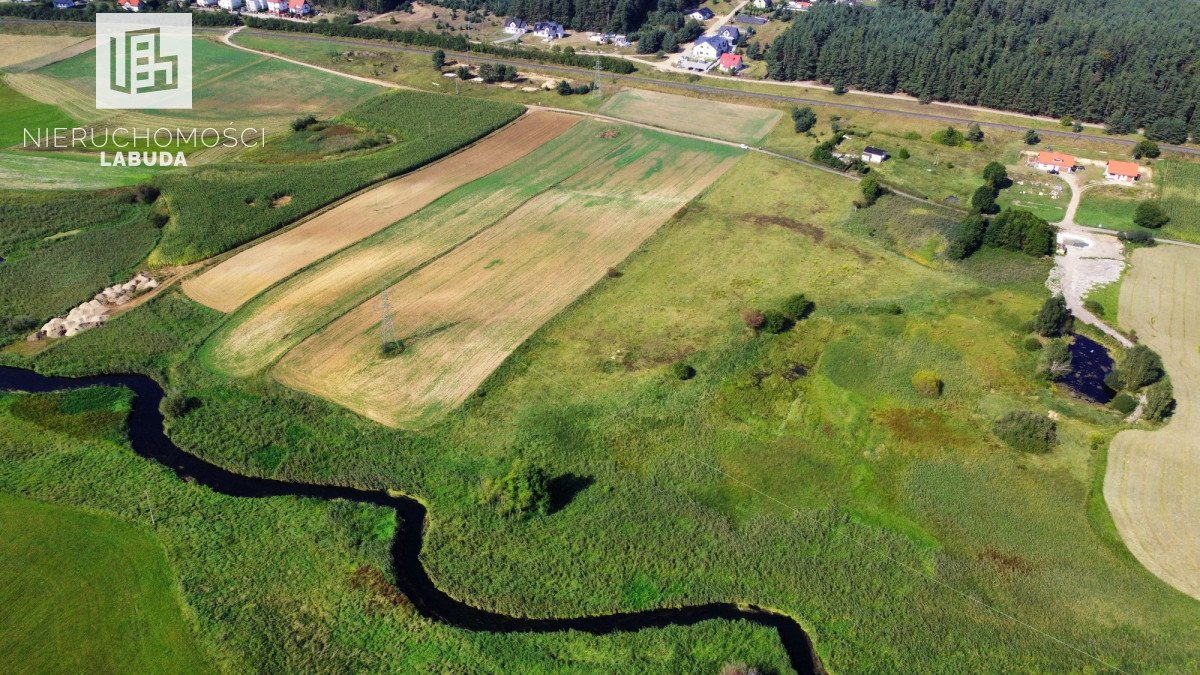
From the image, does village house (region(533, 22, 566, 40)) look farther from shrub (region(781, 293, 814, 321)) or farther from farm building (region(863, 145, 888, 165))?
shrub (region(781, 293, 814, 321))

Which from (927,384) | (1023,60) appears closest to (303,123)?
(927,384)

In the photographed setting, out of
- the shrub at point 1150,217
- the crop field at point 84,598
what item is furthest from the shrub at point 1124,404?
the crop field at point 84,598

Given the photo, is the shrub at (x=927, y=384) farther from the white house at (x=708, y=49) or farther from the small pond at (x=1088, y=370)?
the white house at (x=708, y=49)

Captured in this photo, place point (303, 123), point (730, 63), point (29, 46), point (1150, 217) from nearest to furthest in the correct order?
1. point (1150, 217)
2. point (303, 123)
3. point (730, 63)
4. point (29, 46)

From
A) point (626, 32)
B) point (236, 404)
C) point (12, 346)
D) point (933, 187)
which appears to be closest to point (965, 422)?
point (933, 187)

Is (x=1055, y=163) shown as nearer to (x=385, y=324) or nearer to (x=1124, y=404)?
(x=1124, y=404)

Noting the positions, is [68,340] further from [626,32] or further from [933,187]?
[626,32]
